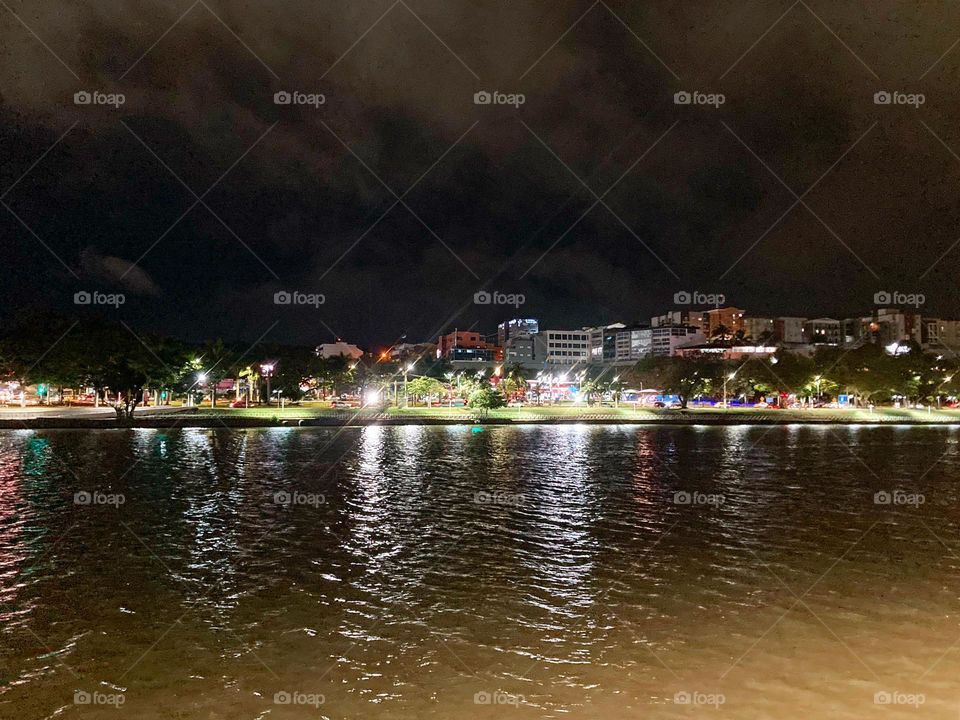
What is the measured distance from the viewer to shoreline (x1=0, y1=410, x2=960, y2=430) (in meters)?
54.6

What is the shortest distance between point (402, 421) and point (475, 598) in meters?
52.7

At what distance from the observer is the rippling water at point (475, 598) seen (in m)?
8.03

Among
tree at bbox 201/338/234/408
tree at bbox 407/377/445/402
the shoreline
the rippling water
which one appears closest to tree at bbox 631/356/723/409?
the shoreline

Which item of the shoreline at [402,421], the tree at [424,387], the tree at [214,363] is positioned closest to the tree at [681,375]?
the shoreline at [402,421]

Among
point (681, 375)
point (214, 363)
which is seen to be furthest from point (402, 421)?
point (681, 375)

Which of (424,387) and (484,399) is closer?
(484,399)

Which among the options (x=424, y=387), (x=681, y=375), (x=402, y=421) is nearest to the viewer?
(x=402, y=421)

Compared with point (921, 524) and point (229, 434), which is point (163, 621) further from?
point (229, 434)

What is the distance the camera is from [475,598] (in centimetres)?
1150

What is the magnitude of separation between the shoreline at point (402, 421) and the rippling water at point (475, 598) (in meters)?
32.6

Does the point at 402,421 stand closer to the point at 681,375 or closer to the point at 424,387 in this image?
the point at 424,387

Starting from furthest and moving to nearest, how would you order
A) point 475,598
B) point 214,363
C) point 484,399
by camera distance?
point 214,363 < point 484,399 < point 475,598

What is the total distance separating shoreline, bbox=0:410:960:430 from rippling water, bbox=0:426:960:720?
1283 inches

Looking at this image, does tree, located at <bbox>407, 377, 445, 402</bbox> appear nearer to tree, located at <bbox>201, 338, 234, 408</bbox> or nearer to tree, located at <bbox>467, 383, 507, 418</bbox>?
tree, located at <bbox>467, 383, 507, 418</bbox>
